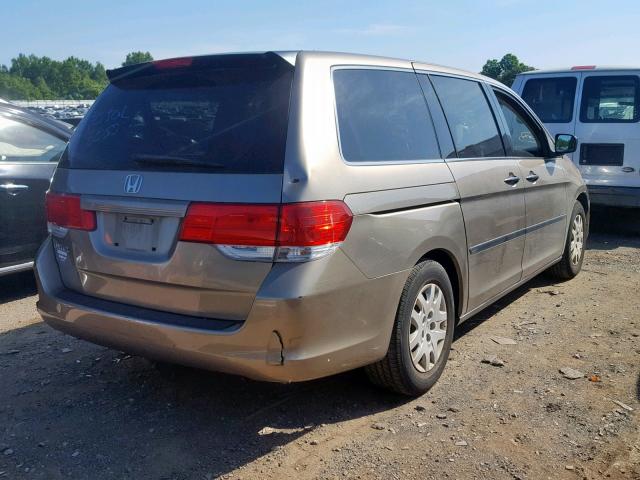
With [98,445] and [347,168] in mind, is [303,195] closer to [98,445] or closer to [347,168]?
[347,168]

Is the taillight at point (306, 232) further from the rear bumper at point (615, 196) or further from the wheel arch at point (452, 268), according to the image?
the rear bumper at point (615, 196)

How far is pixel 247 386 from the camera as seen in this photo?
394 cm

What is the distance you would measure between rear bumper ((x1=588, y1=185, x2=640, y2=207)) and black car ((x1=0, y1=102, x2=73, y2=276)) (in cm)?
628

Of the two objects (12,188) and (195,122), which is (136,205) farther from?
(12,188)

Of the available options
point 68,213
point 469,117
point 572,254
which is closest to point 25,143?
point 68,213

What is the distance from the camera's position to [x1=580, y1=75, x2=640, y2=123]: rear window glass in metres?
8.10

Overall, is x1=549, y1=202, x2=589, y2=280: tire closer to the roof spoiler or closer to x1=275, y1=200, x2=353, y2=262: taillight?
x1=275, y1=200, x2=353, y2=262: taillight

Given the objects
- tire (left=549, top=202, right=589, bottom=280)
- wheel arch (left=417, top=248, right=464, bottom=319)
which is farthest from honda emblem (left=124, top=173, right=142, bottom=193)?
tire (left=549, top=202, right=589, bottom=280)

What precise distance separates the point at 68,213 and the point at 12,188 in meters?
2.52

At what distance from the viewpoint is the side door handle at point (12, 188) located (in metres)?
5.58

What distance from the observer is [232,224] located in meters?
2.91

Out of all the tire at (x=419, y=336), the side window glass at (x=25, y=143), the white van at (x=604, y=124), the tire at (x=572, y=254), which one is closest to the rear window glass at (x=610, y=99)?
the white van at (x=604, y=124)

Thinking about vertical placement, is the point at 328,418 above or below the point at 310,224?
below

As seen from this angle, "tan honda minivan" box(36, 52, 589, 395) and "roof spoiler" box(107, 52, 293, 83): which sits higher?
"roof spoiler" box(107, 52, 293, 83)
